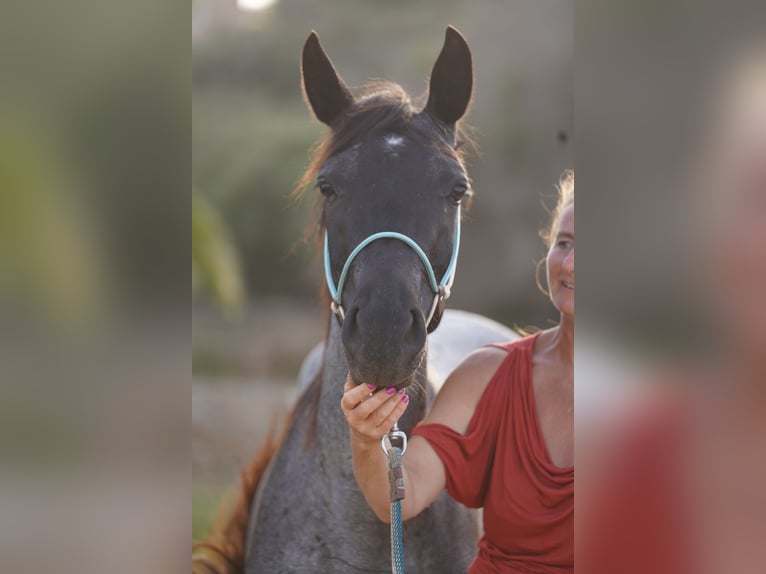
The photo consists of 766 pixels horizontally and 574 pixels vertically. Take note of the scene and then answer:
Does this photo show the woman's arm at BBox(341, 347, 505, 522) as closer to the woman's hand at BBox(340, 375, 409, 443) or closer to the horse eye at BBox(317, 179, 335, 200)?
the woman's hand at BBox(340, 375, 409, 443)

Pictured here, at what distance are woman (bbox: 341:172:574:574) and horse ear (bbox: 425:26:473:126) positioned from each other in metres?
0.38

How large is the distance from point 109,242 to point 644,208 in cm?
52

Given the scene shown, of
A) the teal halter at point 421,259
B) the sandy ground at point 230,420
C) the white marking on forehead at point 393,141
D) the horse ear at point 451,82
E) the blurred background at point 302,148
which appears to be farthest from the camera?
the blurred background at point 302,148

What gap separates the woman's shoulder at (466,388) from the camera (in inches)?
A: 77.9

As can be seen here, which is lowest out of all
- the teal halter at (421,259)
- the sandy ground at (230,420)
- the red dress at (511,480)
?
the sandy ground at (230,420)

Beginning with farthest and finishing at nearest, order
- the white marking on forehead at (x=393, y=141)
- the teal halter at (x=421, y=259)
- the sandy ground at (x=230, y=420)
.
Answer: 1. the sandy ground at (x=230, y=420)
2. the white marking on forehead at (x=393, y=141)
3. the teal halter at (x=421, y=259)

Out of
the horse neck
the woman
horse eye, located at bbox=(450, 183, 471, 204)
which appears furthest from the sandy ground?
horse eye, located at bbox=(450, 183, 471, 204)

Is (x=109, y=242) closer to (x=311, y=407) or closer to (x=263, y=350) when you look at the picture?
(x=311, y=407)

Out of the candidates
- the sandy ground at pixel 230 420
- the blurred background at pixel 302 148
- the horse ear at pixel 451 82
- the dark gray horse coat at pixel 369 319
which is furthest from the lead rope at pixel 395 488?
the blurred background at pixel 302 148

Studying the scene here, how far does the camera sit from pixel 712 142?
748 millimetres

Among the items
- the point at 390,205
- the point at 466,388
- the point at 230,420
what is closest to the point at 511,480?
the point at 466,388

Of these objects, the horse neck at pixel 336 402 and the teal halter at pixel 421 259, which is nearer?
the teal halter at pixel 421 259

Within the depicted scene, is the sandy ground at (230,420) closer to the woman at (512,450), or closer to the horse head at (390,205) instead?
the woman at (512,450)

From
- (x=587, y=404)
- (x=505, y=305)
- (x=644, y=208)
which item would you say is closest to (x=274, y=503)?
(x=587, y=404)
